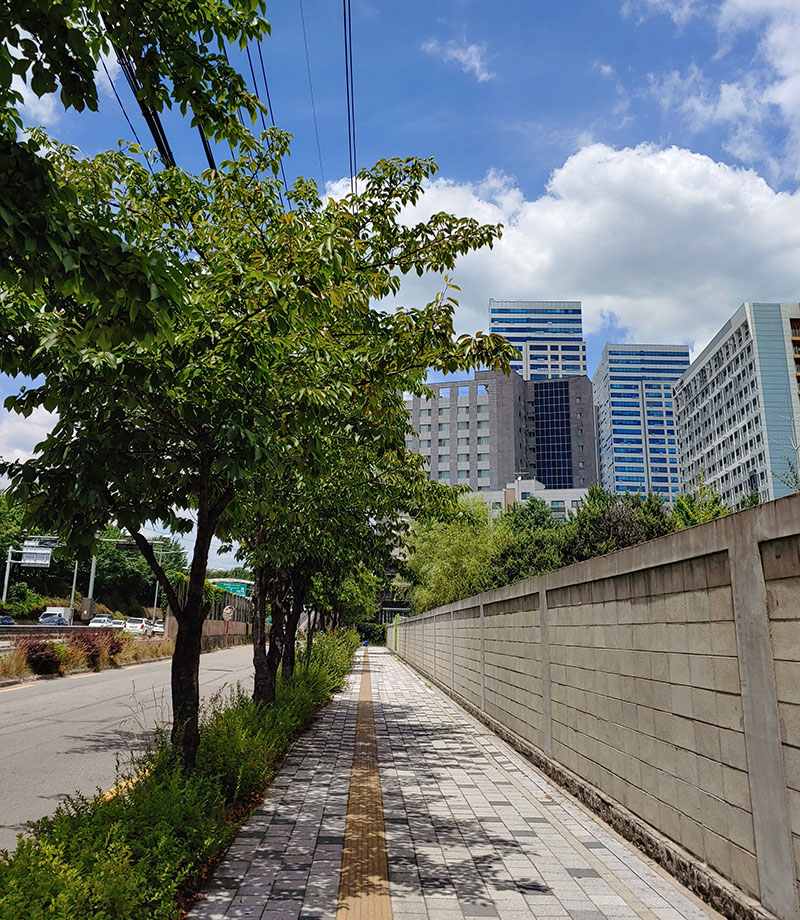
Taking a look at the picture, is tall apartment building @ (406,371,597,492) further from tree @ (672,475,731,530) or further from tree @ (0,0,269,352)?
tree @ (0,0,269,352)

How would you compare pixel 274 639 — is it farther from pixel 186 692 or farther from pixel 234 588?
pixel 234 588

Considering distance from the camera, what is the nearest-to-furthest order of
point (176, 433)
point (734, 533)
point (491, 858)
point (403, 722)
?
1. point (734, 533)
2. point (491, 858)
3. point (176, 433)
4. point (403, 722)

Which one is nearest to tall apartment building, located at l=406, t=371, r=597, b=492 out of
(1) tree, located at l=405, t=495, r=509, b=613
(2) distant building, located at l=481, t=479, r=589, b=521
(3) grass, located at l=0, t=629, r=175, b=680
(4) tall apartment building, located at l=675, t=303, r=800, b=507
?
(2) distant building, located at l=481, t=479, r=589, b=521

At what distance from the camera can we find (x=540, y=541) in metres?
35.6

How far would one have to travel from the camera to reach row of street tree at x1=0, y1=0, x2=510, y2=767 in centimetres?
309

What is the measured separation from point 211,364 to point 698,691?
421cm

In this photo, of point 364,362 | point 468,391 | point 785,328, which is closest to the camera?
point 364,362

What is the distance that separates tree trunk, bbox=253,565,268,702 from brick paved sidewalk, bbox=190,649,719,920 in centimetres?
165

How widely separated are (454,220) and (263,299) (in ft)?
9.52

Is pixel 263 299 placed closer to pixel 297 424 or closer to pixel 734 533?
pixel 297 424

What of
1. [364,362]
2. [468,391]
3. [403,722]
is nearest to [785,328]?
[468,391]

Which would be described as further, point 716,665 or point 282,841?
point 282,841

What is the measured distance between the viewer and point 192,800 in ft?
17.5

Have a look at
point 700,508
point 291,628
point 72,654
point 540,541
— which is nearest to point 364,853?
point 291,628
